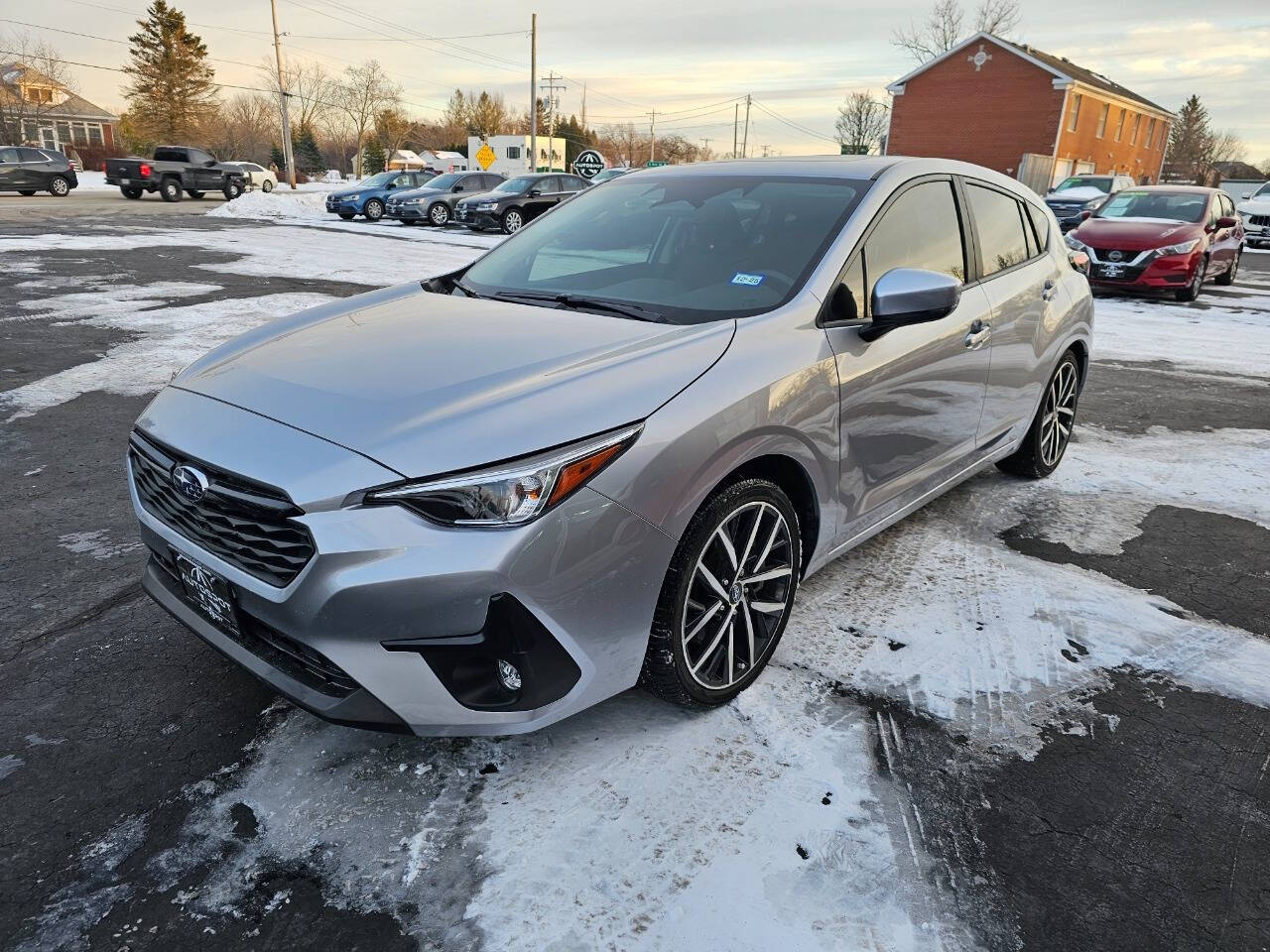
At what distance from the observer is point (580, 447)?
7.06 ft

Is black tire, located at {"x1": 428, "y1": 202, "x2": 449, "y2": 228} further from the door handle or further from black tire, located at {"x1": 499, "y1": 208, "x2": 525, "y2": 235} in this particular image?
the door handle

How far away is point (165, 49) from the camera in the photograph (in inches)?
2507

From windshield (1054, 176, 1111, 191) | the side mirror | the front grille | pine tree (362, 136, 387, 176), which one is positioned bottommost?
the front grille

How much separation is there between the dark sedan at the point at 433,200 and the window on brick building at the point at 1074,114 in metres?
31.6

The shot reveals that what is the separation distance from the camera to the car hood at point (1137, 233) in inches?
485

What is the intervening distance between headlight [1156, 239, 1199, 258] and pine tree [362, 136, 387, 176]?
242 ft

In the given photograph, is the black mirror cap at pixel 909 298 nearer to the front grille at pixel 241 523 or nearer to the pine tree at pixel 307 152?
the front grille at pixel 241 523

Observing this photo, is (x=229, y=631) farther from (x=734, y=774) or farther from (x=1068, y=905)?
(x=1068, y=905)

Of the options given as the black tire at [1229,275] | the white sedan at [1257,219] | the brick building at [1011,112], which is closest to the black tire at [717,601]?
the black tire at [1229,275]

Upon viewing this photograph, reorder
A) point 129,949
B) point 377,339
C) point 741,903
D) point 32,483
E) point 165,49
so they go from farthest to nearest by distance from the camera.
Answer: point 165,49 < point 32,483 < point 377,339 < point 741,903 < point 129,949

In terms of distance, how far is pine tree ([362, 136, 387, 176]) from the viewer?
76.6 m

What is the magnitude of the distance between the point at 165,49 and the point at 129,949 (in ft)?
254

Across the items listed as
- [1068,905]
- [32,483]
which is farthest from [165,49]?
[1068,905]

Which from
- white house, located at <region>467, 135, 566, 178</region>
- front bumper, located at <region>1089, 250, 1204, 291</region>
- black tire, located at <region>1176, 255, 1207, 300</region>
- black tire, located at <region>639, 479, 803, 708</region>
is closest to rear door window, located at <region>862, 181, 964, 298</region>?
black tire, located at <region>639, 479, 803, 708</region>
